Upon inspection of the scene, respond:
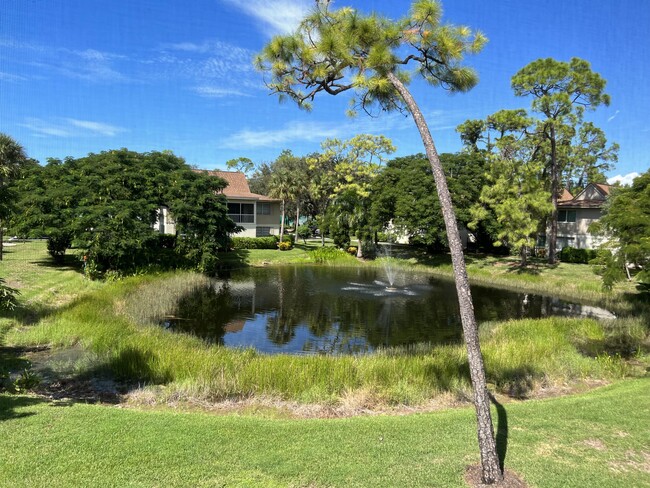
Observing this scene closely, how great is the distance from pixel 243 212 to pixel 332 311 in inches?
1217

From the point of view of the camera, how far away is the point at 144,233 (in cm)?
2405

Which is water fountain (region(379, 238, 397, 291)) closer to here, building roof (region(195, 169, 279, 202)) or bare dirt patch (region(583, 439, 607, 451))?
building roof (region(195, 169, 279, 202))

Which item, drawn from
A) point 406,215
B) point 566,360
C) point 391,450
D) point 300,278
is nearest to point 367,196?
point 406,215

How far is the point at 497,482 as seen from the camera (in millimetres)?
5039

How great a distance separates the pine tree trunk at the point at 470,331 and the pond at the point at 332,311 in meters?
9.01

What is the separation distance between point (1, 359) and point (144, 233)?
1446 centimetres

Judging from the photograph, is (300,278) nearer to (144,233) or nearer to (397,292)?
(397,292)

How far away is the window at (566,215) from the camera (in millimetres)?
42875

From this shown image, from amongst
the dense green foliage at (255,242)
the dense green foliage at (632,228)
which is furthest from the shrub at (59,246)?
the dense green foliage at (632,228)

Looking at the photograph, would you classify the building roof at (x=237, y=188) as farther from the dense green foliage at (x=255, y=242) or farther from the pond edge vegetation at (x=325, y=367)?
the pond edge vegetation at (x=325, y=367)

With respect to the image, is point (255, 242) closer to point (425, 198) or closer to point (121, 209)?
point (425, 198)

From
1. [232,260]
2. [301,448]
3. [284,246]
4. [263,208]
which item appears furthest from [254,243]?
[301,448]

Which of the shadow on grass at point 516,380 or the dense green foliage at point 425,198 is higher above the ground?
the dense green foliage at point 425,198

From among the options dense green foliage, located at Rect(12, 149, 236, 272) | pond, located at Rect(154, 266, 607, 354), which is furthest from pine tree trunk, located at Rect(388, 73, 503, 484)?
dense green foliage, located at Rect(12, 149, 236, 272)
